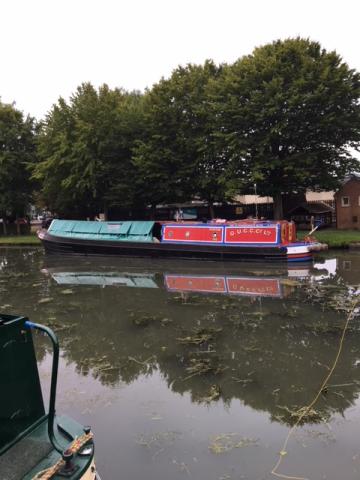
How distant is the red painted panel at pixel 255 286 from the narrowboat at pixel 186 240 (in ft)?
11.8

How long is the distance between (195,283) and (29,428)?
8.91 meters

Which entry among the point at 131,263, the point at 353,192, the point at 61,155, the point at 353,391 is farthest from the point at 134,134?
the point at 353,391

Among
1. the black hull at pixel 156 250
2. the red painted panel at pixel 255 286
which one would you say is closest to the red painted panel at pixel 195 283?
the red painted panel at pixel 255 286

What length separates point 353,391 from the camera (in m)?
4.79

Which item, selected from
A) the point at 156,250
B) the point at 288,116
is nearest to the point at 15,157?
the point at 156,250

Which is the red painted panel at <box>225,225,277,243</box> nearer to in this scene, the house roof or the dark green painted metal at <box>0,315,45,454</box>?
the house roof

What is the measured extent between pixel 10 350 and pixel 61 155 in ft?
71.1

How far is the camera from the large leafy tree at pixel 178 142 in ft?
70.3

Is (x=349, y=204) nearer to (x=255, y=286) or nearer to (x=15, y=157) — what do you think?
(x=255, y=286)

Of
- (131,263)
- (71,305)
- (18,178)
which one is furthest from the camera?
(18,178)

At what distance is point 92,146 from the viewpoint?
22.5 metres

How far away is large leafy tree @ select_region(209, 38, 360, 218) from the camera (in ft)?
59.8

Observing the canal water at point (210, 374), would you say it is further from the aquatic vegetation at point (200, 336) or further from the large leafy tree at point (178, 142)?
the large leafy tree at point (178, 142)

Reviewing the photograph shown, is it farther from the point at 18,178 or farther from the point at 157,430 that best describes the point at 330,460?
the point at 18,178
